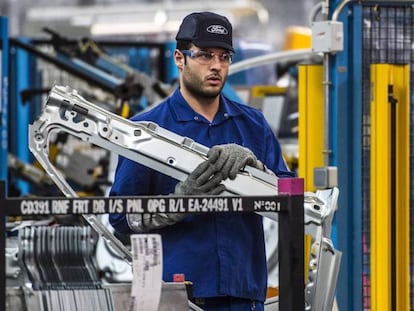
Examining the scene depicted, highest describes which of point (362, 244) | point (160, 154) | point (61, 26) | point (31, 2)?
point (31, 2)

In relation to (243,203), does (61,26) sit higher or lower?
higher

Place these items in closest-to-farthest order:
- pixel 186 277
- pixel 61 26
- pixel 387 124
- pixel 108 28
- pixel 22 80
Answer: pixel 186 277
pixel 387 124
pixel 22 80
pixel 61 26
pixel 108 28

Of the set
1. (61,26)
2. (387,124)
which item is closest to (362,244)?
(387,124)

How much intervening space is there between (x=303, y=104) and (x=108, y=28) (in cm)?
1439

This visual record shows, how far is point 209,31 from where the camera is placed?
188 inches

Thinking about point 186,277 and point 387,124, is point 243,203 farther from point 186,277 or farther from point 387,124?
point 387,124

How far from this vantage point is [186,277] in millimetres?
4664

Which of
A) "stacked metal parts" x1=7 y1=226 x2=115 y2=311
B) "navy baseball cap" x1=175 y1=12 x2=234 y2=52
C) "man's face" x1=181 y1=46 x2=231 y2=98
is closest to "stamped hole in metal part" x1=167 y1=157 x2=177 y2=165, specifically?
"man's face" x1=181 y1=46 x2=231 y2=98

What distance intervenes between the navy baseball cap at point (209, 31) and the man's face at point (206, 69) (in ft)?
0.11

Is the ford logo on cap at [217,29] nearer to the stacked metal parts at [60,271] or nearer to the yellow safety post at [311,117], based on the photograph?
the stacked metal parts at [60,271]

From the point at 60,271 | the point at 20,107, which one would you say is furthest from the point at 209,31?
the point at 20,107

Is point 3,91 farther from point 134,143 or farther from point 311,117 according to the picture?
point 134,143

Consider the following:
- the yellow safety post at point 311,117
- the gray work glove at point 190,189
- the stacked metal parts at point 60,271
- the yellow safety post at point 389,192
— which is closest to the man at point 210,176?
the gray work glove at point 190,189

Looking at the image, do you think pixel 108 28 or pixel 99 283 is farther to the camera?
pixel 108 28
